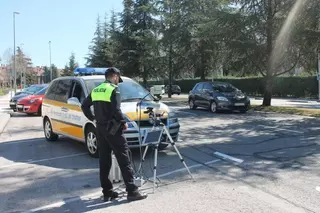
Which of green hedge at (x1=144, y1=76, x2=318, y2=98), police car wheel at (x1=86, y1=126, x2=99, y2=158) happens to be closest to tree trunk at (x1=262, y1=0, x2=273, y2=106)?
green hedge at (x1=144, y1=76, x2=318, y2=98)

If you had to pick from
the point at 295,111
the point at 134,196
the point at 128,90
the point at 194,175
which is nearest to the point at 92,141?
the point at 128,90

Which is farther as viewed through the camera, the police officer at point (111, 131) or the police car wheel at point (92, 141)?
the police car wheel at point (92, 141)

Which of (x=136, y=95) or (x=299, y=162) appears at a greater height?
(x=136, y=95)

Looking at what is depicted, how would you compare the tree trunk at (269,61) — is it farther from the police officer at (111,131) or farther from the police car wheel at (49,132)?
the police officer at (111,131)

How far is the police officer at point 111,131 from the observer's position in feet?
17.3

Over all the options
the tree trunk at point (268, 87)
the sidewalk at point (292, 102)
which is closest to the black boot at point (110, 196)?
the tree trunk at point (268, 87)

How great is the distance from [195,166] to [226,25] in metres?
15.3

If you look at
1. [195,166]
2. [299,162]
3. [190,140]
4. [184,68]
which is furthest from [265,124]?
[184,68]

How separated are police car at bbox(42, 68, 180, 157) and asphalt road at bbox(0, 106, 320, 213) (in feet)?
1.41

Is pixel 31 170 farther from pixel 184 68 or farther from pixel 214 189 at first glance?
pixel 184 68

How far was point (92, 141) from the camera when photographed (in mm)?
8367

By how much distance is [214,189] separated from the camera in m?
5.82

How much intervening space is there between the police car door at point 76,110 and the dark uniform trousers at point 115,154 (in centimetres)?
338

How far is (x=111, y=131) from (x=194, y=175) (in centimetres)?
211
